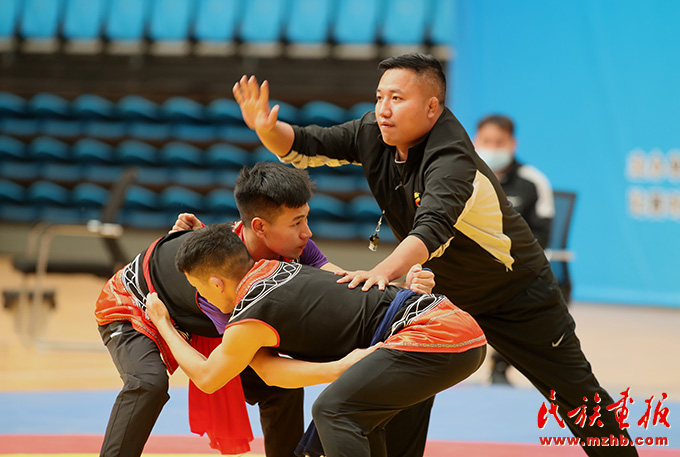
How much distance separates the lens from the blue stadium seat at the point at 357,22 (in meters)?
9.66

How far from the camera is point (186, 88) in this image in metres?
9.96

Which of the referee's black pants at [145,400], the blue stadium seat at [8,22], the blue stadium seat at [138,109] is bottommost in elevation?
the referee's black pants at [145,400]

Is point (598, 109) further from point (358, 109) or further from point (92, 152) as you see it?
point (92, 152)

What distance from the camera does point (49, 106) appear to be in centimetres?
1027

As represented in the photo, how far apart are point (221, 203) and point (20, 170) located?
2.80m

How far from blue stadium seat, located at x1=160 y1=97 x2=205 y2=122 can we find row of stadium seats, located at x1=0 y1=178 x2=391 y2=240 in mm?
877

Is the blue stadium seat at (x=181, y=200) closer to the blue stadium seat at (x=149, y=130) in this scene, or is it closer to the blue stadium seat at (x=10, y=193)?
the blue stadium seat at (x=149, y=130)

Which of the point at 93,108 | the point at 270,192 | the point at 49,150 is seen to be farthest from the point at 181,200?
the point at 270,192

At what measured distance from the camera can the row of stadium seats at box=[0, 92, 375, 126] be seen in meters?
9.39

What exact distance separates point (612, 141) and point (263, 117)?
6153 millimetres

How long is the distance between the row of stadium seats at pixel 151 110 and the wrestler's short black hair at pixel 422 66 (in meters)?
6.65

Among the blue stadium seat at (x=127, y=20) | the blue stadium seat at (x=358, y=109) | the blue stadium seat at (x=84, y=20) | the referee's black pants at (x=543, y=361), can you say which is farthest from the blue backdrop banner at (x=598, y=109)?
the referee's black pants at (x=543, y=361)

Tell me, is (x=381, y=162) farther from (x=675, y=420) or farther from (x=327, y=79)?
(x=327, y=79)

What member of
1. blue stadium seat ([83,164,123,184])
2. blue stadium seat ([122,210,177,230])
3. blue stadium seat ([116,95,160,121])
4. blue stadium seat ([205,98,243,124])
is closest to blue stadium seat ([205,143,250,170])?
blue stadium seat ([205,98,243,124])
